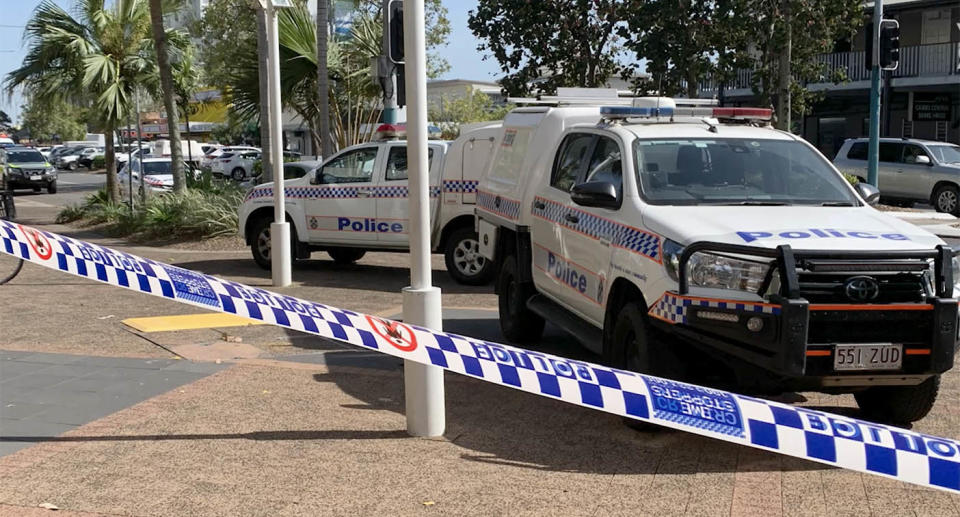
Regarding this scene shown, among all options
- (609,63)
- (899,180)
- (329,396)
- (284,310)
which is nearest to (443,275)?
(329,396)

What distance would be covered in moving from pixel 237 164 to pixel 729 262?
4393 centimetres

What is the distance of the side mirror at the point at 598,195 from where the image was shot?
6.60 m

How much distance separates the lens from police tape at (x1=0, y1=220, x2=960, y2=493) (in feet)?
14.3

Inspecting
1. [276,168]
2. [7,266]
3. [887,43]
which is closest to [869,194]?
[276,168]

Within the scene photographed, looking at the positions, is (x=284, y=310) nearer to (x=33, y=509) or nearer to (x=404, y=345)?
(x=404, y=345)

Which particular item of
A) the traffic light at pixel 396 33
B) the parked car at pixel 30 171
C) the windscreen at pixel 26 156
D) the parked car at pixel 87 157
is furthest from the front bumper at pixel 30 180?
the traffic light at pixel 396 33

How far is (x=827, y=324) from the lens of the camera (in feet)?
17.9

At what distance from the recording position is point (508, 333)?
9.14 m

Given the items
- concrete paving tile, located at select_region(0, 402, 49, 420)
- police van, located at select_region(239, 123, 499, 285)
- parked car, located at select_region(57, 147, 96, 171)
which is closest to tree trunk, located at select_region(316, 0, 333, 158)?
police van, located at select_region(239, 123, 499, 285)

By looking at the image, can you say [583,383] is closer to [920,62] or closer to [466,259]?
[466,259]

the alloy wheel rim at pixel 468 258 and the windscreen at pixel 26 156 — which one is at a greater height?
the windscreen at pixel 26 156

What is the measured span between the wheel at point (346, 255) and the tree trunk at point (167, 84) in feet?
19.0

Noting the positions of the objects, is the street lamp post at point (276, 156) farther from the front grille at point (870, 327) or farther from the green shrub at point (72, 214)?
the green shrub at point (72, 214)

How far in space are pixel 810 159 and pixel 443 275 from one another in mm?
7458
